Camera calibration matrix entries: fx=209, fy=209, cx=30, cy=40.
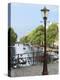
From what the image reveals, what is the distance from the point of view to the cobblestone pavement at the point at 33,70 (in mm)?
2355

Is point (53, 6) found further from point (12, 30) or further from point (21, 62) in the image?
point (21, 62)

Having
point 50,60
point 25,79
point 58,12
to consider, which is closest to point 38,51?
point 50,60

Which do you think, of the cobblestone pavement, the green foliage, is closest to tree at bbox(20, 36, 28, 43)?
the green foliage

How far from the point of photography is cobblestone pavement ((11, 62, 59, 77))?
2.36 meters

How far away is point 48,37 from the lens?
245 centimetres

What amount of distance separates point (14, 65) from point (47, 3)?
0.80 m

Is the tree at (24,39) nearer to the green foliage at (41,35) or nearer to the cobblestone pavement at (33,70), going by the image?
the green foliage at (41,35)

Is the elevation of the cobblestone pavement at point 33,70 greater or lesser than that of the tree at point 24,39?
lesser

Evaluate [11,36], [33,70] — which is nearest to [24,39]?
[11,36]

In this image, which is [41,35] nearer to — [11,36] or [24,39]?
[24,39]

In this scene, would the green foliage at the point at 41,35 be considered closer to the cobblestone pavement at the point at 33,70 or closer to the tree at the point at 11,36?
the tree at the point at 11,36

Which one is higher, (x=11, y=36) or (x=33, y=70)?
(x=11, y=36)

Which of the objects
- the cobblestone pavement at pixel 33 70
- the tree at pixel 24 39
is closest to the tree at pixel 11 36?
the tree at pixel 24 39

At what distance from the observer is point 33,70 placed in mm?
2414
